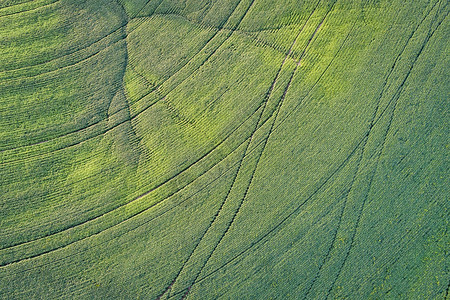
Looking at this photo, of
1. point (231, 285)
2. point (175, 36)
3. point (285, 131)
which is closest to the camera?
point (231, 285)

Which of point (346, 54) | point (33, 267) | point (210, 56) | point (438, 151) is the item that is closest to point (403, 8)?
point (346, 54)

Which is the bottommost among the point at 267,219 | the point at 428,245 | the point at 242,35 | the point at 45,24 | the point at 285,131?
the point at 428,245

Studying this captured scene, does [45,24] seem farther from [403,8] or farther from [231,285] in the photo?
[403,8]

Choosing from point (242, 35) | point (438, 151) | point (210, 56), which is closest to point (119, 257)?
point (210, 56)

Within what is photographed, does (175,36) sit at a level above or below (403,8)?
above

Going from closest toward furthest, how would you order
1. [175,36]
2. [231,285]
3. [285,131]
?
[231,285]
[285,131]
[175,36]

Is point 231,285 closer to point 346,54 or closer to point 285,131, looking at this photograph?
point 285,131

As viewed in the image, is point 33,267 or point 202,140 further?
point 202,140
